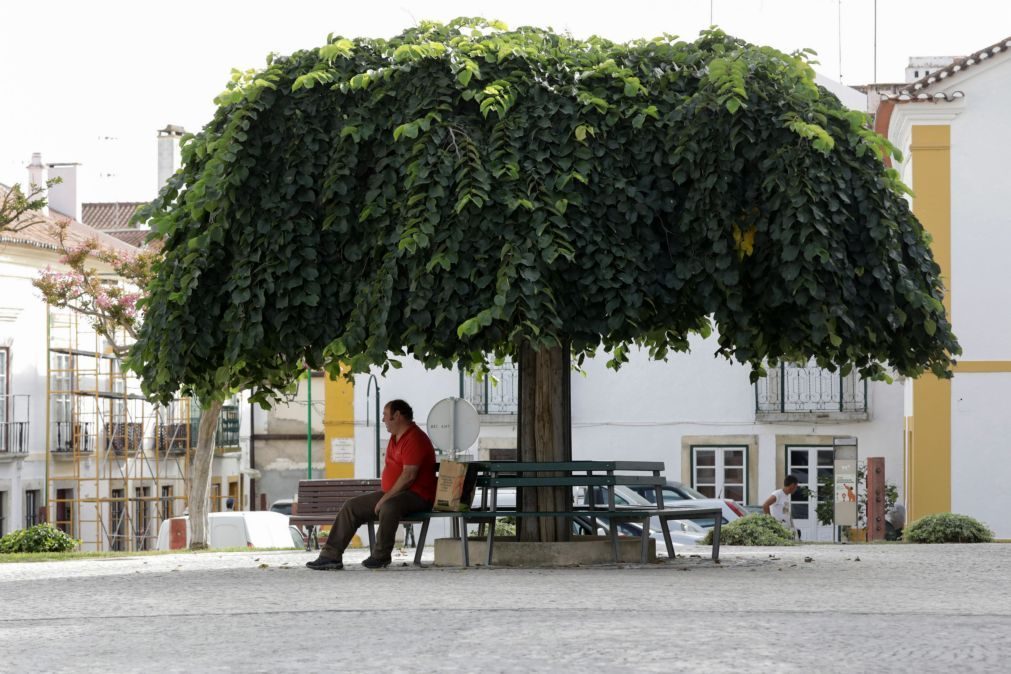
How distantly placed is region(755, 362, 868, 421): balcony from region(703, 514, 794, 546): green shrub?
19697 mm

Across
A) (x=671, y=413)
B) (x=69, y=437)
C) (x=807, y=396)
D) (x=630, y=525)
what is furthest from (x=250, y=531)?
(x=69, y=437)

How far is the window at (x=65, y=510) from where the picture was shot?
47.0 meters

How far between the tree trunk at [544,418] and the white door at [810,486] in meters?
23.7

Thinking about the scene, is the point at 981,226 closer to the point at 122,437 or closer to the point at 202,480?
the point at 202,480

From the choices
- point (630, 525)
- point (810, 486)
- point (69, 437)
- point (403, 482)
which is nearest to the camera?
point (403, 482)

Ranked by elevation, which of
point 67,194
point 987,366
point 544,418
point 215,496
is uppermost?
point 67,194

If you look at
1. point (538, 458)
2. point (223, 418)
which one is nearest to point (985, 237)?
point (538, 458)

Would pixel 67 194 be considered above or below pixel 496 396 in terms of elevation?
above

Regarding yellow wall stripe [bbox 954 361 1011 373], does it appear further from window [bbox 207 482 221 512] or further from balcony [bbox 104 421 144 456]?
window [bbox 207 482 221 512]

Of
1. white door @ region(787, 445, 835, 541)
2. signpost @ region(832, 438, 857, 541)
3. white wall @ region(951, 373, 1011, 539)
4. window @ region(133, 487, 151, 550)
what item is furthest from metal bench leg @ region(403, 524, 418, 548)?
window @ region(133, 487, 151, 550)

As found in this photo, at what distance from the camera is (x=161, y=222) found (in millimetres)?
14555

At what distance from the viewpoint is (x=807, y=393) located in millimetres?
40531

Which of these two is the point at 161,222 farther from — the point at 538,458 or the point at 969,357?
the point at 969,357

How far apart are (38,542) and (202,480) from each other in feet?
31.2
